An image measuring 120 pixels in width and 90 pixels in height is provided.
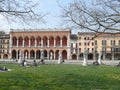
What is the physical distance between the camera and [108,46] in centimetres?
11462

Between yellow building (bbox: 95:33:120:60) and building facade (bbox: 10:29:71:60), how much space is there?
35.0ft

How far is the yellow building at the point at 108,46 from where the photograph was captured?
112175mm

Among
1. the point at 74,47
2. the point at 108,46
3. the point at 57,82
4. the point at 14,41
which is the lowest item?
the point at 74,47

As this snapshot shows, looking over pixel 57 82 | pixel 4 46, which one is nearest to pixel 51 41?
pixel 4 46

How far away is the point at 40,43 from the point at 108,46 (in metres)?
22.7

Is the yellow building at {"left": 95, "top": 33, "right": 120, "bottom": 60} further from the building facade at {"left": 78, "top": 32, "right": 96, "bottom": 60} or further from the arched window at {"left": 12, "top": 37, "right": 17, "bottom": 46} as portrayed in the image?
the arched window at {"left": 12, "top": 37, "right": 17, "bottom": 46}

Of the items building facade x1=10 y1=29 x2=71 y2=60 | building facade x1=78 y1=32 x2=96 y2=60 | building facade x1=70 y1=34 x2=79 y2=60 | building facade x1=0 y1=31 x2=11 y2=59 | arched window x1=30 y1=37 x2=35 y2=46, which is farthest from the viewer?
building facade x1=0 y1=31 x2=11 y2=59

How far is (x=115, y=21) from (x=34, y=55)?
322 feet

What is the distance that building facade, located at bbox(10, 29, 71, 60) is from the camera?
11406 cm

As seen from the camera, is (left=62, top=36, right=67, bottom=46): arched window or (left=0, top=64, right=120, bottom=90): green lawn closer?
(left=0, top=64, right=120, bottom=90): green lawn

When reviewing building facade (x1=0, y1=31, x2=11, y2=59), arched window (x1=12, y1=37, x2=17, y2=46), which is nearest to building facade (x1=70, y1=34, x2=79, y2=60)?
arched window (x1=12, y1=37, x2=17, y2=46)

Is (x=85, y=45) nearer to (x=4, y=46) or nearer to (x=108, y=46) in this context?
(x=108, y=46)

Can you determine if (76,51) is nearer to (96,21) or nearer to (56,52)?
(56,52)

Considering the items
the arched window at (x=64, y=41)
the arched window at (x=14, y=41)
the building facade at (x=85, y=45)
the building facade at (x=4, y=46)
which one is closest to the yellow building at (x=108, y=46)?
the building facade at (x=85, y=45)
